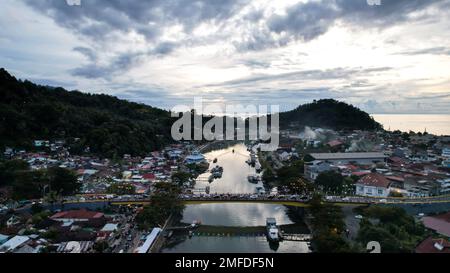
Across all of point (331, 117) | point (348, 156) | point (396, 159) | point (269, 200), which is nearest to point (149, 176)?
point (269, 200)

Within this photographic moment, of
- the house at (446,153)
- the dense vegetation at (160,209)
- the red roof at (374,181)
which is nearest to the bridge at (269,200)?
the dense vegetation at (160,209)

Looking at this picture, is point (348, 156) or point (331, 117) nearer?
point (348, 156)

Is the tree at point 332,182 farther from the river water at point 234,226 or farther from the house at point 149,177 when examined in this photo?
the house at point 149,177

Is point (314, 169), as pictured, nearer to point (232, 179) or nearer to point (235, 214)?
point (232, 179)

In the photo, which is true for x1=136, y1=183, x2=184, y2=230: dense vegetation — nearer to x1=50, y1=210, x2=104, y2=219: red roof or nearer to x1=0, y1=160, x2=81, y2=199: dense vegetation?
x1=50, y1=210, x2=104, y2=219: red roof
